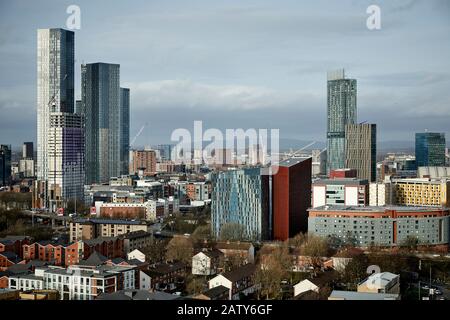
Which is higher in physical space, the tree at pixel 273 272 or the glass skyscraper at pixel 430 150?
the glass skyscraper at pixel 430 150

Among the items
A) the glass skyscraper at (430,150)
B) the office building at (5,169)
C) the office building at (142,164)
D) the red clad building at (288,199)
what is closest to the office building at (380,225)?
the red clad building at (288,199)

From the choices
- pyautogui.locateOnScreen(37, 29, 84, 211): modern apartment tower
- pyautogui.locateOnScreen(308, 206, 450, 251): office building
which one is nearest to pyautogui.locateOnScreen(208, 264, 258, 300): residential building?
pyautogui.locateOnScreen(308, 206, 450, 251): office building

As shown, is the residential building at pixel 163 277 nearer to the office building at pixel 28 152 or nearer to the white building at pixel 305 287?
the white building at pixel 305 287

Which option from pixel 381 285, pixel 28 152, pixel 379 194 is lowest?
pixel 381 285

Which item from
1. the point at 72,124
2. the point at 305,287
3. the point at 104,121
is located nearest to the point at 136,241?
the point at 305,287

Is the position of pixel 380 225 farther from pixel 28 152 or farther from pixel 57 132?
pixel 28 152

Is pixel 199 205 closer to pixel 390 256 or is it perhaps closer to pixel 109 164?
pixel 109 164

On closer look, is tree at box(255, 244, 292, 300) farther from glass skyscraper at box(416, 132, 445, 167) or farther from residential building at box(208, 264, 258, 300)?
glass skyscraper at box(416, 132, 445, 167)
